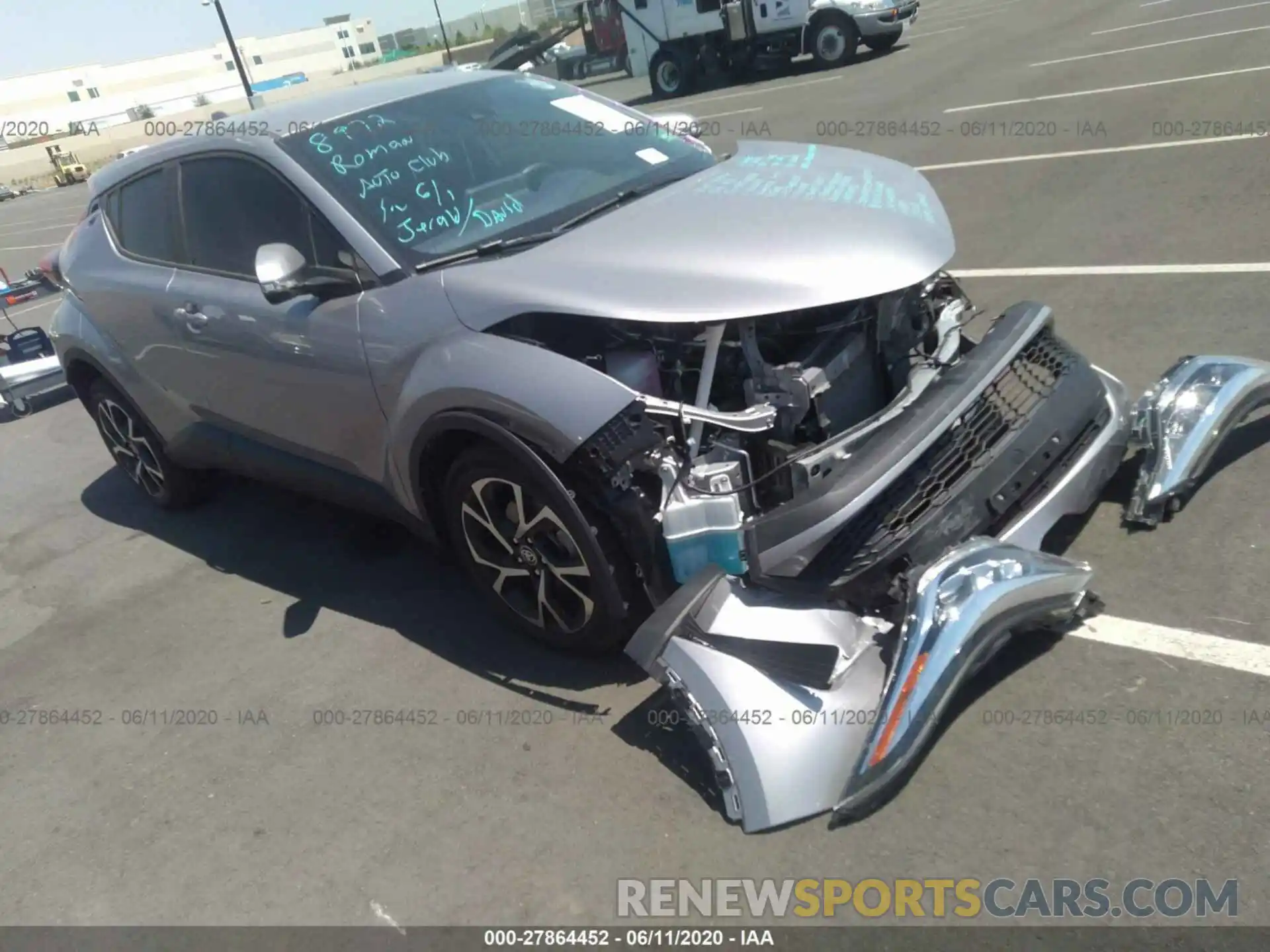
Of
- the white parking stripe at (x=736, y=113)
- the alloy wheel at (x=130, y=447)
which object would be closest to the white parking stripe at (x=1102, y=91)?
the white parking stripe at (x=736, y=113)

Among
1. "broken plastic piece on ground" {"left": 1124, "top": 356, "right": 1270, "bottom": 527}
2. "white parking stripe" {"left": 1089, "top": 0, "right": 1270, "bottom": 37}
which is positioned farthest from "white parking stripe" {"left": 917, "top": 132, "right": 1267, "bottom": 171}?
"white parking stripe" {"left": 1089, "top": 0, "right": 1270, "bottom": 37}

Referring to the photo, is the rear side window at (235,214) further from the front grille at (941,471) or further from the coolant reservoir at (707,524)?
the front grille at (941,471)

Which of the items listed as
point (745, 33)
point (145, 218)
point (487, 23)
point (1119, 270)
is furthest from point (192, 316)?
point (487, 23)

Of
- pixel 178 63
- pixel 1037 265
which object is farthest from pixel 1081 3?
pixel 178 63

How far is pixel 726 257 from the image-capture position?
3021 mm

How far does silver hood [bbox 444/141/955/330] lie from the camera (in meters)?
2.93

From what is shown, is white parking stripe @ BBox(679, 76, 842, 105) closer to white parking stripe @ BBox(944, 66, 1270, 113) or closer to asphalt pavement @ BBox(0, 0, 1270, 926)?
white parking stripe @ BBox(944, 66, 1270, 113)

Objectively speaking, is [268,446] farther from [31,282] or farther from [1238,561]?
[31,282]

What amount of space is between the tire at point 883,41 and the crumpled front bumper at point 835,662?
17.3m

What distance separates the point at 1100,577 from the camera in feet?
10.9

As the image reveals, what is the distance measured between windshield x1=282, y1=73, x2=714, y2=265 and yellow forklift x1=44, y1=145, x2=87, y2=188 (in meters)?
39.5

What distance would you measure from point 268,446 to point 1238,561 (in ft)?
11.9

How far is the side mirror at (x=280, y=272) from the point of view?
332cm

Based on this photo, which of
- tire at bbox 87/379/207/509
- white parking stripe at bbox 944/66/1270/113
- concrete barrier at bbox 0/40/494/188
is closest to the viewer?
tire at bbox 87/379/207/509
